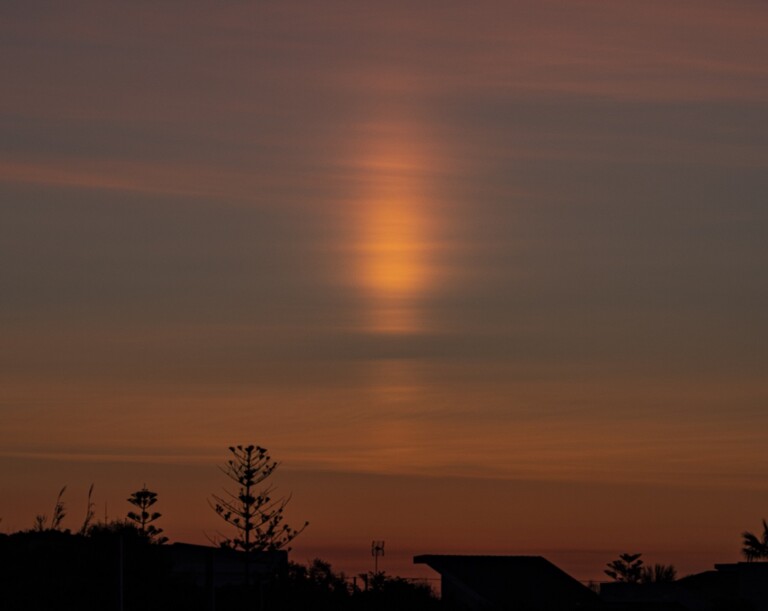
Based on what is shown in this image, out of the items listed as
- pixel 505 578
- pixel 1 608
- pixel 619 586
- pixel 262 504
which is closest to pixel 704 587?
pixel 619 586

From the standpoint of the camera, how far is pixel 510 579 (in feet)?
271

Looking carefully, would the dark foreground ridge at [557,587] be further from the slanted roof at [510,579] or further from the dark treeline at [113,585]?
the dark treeline at [113,585]

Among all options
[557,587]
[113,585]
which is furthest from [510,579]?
[113,585]

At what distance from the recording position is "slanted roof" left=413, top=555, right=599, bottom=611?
79.7m

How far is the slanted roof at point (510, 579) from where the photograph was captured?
261ft

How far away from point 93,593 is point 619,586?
39.1m

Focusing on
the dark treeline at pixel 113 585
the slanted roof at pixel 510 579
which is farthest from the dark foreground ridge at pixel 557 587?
the dark treeline at pixel 113 585

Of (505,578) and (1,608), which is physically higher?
(505,578)

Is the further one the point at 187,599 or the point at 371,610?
the point at 371,610

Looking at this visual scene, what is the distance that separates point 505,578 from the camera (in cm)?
8231

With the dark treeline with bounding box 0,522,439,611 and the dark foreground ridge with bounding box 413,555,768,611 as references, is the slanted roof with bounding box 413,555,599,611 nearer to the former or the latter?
the dark foreground ridge with bounding box 413,555,768,611

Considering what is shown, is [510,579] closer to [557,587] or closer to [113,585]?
[557,587]

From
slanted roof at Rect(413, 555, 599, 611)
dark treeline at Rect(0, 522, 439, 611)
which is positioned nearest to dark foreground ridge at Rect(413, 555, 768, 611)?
slanted roof at Rect(413, 555, 599, 611)

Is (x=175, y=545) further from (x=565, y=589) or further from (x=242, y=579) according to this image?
(x=565, y=589)
